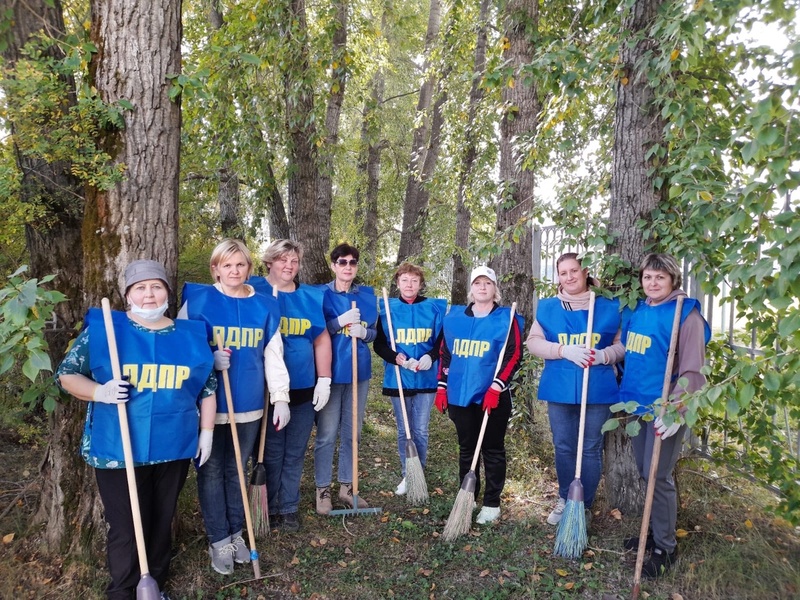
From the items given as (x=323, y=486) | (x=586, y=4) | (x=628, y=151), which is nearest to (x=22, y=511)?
(x=323, y=486)

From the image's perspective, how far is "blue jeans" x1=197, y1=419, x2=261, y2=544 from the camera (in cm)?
337

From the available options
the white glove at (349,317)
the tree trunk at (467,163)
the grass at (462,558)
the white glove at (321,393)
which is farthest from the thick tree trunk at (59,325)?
the tree trunk at (467,163)

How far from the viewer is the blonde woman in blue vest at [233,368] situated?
3301 millimetres

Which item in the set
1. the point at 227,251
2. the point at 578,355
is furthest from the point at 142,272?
the point at 578,355

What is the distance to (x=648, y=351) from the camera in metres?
3.40

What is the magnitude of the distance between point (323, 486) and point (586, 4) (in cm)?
441

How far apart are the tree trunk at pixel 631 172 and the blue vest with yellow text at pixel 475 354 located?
102cm

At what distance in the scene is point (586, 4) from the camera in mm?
4410

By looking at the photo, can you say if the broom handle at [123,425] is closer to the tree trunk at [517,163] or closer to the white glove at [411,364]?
the white glove at [411,364]

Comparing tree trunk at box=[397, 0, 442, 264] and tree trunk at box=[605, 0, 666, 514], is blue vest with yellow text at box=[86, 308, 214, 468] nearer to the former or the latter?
tree trunk at box=[605, 0, 666, 514]

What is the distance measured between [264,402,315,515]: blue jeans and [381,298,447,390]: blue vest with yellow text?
0.80 meters

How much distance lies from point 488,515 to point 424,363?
125 cm

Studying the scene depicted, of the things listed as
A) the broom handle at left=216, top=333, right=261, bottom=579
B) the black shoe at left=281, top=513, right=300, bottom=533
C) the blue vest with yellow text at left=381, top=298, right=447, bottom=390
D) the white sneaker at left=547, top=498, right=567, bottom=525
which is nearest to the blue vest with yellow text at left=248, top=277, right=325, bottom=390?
the broom handle at left=216, top=333, right=261, bottom=579

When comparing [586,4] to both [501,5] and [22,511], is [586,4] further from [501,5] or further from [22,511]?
A: [22,511]
